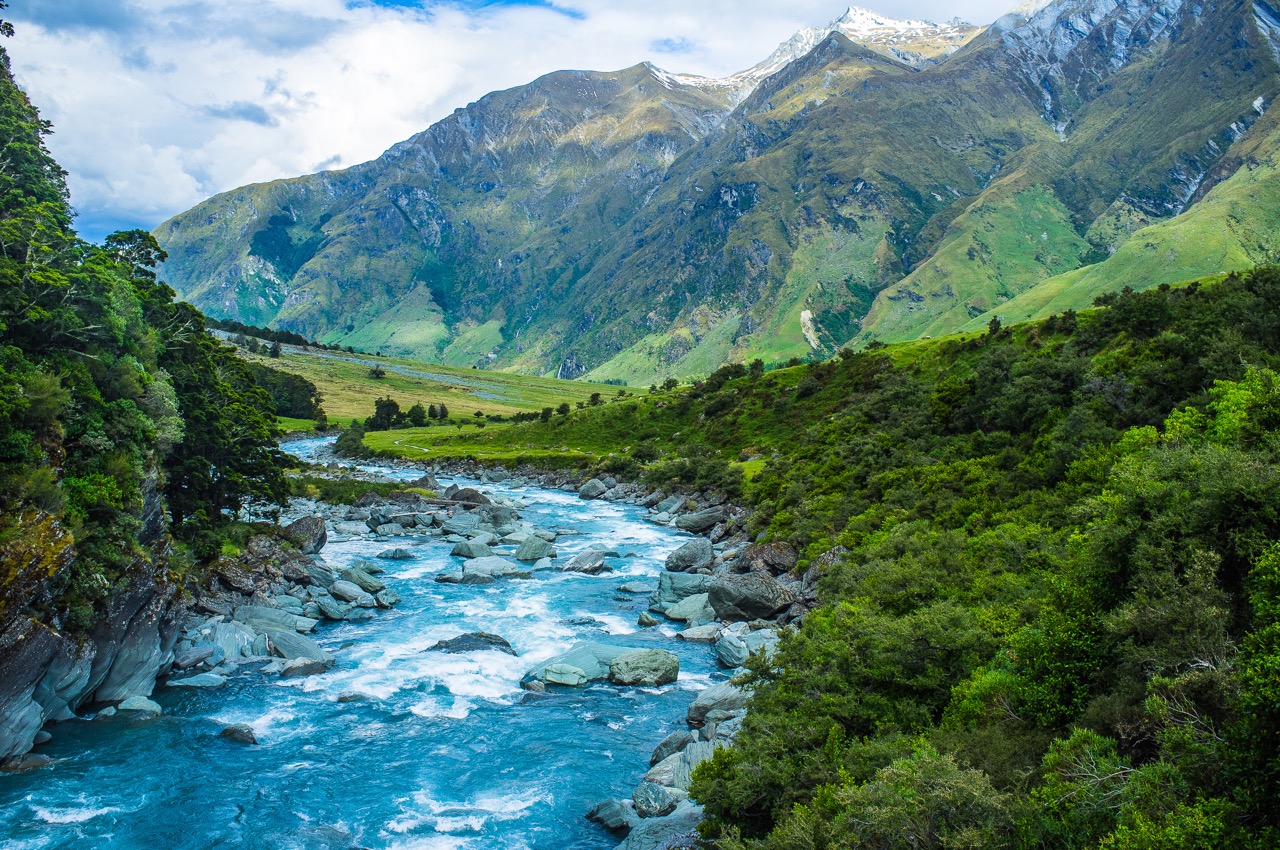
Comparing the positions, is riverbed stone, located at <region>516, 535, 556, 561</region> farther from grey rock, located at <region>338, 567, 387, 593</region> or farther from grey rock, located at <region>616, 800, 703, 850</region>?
grey rock, located at <region>616, 800, 703, 850</region>

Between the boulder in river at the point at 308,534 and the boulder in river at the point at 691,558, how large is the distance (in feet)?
89.3

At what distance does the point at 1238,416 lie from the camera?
21.7 metres

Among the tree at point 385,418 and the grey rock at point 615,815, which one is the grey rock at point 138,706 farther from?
the tree at point 385,418

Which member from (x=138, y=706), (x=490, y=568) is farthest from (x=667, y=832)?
(x=490, y=568)

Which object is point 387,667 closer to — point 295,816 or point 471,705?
point 471,705

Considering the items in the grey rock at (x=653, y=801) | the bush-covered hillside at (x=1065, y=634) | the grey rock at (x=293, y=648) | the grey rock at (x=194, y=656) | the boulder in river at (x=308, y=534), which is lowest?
the grey rock at (x=653, y=801)

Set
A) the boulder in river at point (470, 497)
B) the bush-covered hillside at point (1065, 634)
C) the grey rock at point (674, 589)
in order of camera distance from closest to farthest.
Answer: the bush-covered hillside at point (1065, 634) < the grey rock at point (674, 589) < the boulder in river at point (470, 497)

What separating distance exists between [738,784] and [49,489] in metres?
27.4

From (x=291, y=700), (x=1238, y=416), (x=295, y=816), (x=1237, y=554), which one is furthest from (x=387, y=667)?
(x=1238, y=416)

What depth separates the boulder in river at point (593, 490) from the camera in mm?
101625

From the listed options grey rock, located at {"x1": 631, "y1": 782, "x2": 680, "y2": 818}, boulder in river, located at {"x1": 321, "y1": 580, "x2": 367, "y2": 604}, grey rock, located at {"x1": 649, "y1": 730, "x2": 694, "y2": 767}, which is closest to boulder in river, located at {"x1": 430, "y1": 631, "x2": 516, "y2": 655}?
boulder in river, located at {"x1": 321, "y1": 580, "x2": 367, "y2": 604}

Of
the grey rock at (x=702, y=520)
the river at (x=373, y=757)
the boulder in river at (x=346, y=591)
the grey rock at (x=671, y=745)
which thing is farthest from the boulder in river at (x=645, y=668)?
the grey rock at (x=702, y=520)

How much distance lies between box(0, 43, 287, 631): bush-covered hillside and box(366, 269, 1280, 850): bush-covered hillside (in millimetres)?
24567

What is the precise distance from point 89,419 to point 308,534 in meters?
24.5
